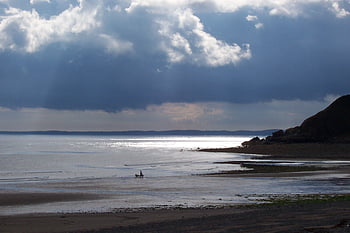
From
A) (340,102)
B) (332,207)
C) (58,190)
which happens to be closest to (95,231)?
(332,207)

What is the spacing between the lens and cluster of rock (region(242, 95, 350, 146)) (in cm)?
12990

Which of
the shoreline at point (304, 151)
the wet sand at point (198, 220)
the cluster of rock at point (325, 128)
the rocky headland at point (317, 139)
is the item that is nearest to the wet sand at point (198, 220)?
the wet sand at point (198, 220)

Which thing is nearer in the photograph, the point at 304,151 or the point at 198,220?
the point at 198,220

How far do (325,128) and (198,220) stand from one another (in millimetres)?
124075

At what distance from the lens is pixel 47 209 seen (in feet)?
101

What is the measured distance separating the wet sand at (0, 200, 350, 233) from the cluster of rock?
106 metres

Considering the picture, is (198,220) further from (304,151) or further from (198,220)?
(304,151)

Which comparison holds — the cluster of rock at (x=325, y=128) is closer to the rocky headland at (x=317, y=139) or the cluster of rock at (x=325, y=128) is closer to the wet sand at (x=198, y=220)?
the rocky headland at (x=317, y=139)

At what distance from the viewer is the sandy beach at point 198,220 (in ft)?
65.3

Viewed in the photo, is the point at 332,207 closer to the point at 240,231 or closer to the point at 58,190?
the point at 240,231

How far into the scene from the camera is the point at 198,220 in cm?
2262

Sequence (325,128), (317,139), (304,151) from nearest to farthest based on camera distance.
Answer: (304,151) < (317,139) < (325,128)

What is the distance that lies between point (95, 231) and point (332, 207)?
13.0 metres

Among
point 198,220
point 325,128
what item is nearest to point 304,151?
point 325,128
